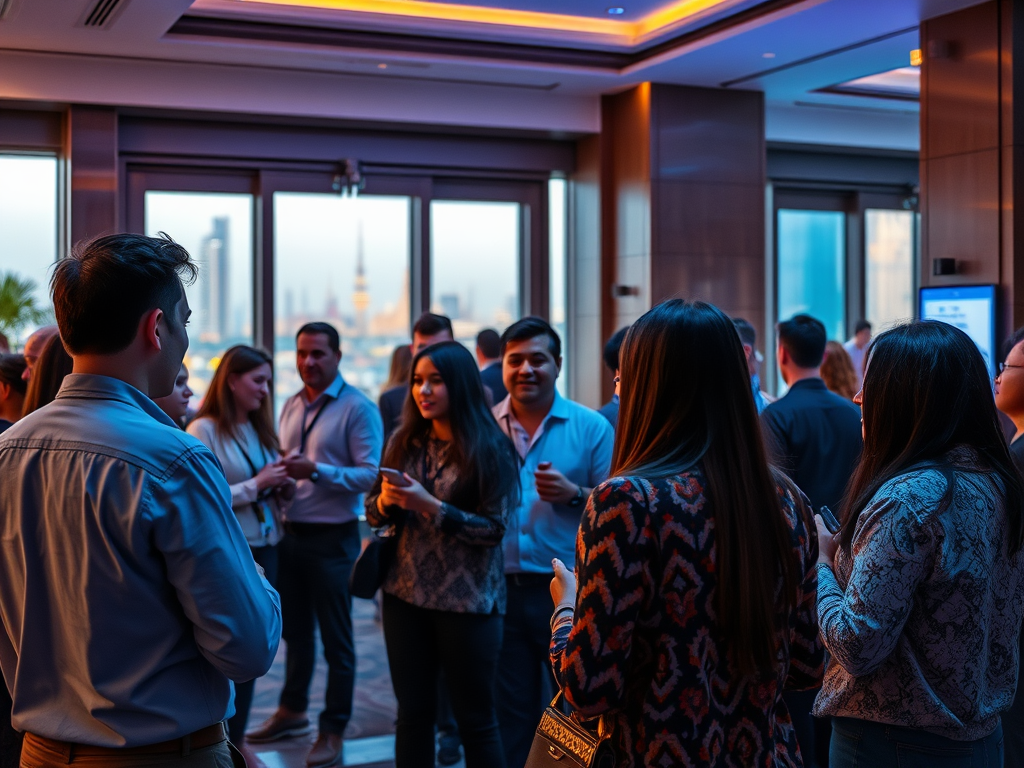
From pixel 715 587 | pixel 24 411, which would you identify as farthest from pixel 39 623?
pixel 24 411

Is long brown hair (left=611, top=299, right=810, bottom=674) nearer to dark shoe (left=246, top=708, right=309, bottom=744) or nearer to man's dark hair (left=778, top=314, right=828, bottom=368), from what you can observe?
man's dark hair (left=778, top=314, right=828, bottom=368)

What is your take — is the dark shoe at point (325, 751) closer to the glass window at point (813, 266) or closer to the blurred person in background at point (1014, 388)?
the blurred person in background at point (1014, 388)

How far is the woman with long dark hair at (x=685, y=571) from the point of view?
169cm

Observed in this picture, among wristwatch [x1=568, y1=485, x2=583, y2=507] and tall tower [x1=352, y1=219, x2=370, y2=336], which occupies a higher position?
tall tower [x1=352, y1=219, x2=370, y2=336]

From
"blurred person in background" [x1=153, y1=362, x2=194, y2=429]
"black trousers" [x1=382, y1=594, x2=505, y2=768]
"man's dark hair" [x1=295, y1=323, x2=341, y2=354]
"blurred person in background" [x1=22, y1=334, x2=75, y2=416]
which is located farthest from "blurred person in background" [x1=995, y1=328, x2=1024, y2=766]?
"man's dark hair" [x1=295, y1=323, x2=341, y2=354]

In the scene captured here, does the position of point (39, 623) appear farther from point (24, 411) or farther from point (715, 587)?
point (24, 411)

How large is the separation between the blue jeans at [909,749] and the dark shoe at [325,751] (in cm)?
281

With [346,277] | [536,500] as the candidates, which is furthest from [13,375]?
[346,277]

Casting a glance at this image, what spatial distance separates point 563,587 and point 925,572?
697 mm

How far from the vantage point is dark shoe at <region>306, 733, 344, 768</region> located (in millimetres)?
4395

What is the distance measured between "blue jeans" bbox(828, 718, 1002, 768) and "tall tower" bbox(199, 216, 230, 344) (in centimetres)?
723

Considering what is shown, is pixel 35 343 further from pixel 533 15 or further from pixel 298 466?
pixel 533 15

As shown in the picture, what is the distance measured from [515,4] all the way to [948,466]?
6.06m

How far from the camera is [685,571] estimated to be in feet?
5.61
